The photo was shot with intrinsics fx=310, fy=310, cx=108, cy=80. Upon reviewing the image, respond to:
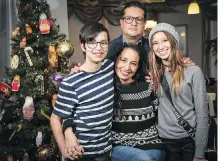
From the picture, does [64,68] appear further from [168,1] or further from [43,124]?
[168,1]

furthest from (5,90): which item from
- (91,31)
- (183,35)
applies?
(183,35)

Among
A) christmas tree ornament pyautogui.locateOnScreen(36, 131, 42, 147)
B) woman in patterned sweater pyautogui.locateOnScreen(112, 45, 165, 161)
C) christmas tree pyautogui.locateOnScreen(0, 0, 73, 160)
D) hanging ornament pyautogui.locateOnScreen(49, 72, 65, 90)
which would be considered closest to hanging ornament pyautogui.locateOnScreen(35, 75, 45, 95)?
christmas tree pyautogui.locateOnScreen(0, 0, 73, 160)

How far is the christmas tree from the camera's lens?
3246 mm

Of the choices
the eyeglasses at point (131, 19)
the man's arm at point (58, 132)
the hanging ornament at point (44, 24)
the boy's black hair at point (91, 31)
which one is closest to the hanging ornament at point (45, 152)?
the hanging ornament at point (44, 24)

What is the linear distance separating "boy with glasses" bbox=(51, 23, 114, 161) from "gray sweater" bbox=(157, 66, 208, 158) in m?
0.36

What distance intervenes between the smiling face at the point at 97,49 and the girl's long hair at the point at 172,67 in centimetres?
38

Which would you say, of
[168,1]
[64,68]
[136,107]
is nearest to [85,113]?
[136,107]

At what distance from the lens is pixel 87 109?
1.75m

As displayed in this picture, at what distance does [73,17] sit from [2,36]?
2.65 m

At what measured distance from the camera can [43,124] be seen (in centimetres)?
341

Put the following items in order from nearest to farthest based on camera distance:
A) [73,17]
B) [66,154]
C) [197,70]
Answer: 1. [66,154]
2. [197,70]
3. [73,17]

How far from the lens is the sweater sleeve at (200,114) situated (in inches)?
72.9

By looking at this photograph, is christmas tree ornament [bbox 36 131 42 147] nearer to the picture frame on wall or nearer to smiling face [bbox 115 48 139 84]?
smiling face [bbox 115 48 139 84]

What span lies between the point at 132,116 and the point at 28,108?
1.65 m
